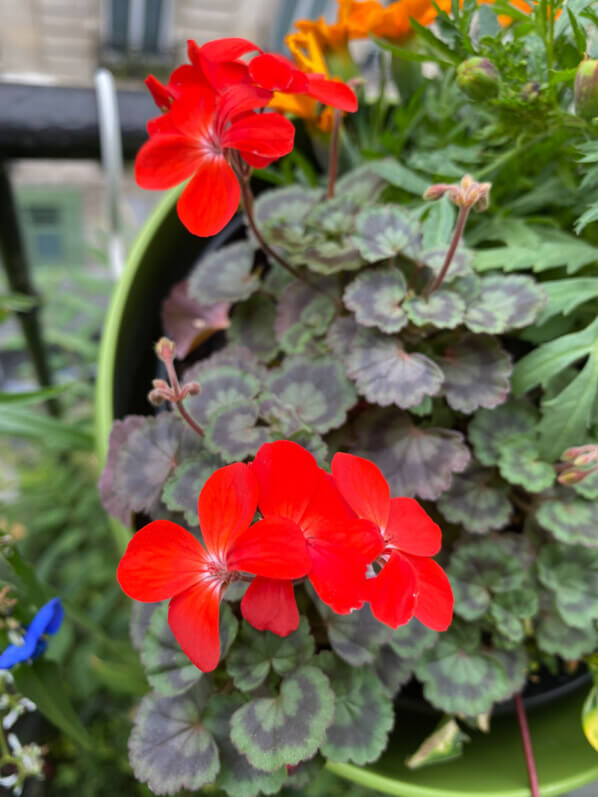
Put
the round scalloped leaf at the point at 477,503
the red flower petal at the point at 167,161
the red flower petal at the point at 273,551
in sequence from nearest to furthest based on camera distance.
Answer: the red flower petal at the point at 273,551, the red flower petal at the point at 167,161, the round scalloped leaf at the point at 477,503

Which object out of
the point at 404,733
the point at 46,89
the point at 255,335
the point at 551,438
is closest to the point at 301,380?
the point at 255,335

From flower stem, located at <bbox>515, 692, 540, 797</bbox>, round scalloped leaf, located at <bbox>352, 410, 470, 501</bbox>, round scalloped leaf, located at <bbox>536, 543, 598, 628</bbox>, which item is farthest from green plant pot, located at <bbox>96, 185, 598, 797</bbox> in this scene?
round scalloped leaf, located at <bbox>352, 410, 470, 501</bbox>

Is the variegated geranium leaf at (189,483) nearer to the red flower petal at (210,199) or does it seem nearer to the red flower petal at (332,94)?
the red flower petal at (210,199)

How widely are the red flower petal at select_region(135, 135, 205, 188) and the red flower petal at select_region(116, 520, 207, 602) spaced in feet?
0.79

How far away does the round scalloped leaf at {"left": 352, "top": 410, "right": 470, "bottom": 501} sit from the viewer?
0.51m

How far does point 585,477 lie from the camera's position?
1.70 feet

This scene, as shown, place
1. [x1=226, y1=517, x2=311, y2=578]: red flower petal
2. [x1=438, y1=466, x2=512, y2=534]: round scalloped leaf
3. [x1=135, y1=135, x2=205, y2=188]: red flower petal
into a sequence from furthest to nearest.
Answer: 1. [x1=438, y1=466, x2=512, y2=534]: round scalloped leaf
2. [x1=135, y1=135, x2=205, y2=188]: red flower petal
3. [x1=226, y1=517, x2=311, y2=578]: red flower petal

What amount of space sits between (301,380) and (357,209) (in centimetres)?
17

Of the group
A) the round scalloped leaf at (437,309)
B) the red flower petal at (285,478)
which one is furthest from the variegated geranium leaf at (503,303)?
the red flower petal at (285,478)

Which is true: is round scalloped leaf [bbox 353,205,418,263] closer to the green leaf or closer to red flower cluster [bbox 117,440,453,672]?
red flower cluster [bbox 117,440,453,672]

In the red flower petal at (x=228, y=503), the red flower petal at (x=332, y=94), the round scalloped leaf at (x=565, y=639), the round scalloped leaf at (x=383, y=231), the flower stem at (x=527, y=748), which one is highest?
the red flower petal at (x=332, y=94)

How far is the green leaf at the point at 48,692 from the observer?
481 millimetres

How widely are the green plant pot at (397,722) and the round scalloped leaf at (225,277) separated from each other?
62 mm

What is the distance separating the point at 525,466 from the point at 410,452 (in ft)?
0.33
